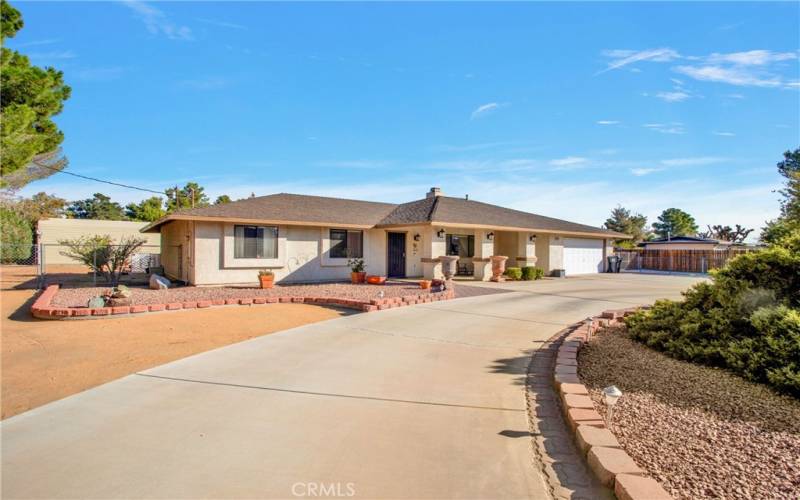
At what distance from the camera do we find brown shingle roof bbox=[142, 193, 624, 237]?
15.8 metres

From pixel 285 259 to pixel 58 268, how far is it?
2129cm

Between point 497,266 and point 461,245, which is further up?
point 461,245

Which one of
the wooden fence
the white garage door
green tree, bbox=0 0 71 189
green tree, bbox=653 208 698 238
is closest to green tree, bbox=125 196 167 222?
green tree, bbox=0 0 71 189

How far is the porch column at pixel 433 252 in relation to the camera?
17547 millimetres

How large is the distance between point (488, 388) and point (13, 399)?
528 centimetres

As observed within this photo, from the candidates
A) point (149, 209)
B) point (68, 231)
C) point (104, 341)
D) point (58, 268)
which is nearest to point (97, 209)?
point (149, 209)

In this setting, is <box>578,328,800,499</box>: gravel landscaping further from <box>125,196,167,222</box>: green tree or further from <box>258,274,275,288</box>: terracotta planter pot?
<box>125,196,167,222</box>: green tree

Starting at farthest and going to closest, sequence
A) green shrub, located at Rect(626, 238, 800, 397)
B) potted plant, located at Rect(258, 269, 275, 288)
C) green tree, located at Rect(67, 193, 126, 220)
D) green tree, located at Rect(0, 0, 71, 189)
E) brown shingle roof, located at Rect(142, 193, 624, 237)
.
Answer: green tree, located at Rect(67, 193, 126, 220), brown shingle roof, located at Rect(142, 193, 624, 237), potted plant, located at Rect(258, 269, 275, 288), green tree, located at Rect(0, 0, 71, 189), green shrub, located at Rect(626, 238, 800, 397)

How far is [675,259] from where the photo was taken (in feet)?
98.9

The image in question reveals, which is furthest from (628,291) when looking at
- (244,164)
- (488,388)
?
(244,164)

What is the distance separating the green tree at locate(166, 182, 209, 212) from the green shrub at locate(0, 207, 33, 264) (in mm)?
12078

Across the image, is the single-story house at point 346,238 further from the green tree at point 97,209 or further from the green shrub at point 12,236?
the green tree at point 97,209

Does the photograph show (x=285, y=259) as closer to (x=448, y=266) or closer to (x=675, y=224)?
(x=448, y=266)

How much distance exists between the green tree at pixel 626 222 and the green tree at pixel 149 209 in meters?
53.1
